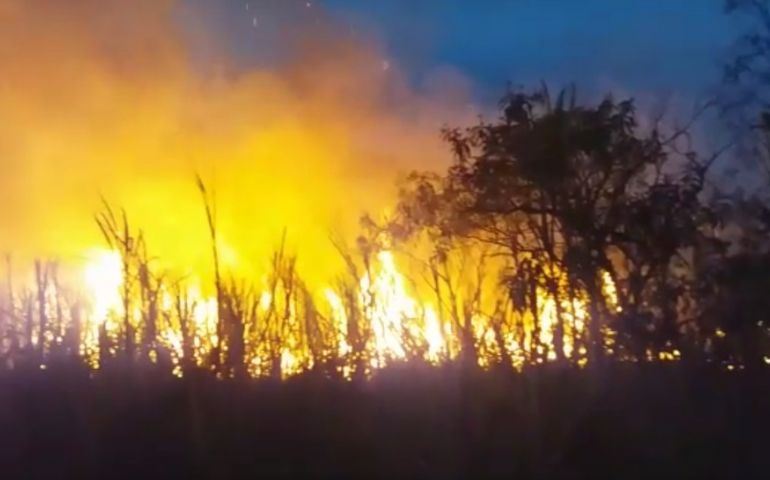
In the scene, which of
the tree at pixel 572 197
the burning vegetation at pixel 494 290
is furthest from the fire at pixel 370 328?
the tree at pixel 572 197

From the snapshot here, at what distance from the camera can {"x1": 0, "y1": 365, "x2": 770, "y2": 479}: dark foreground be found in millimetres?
12281

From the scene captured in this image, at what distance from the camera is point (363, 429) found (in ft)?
43.4

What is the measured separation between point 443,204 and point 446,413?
12749 millimetres

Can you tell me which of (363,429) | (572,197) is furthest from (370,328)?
(572,197)

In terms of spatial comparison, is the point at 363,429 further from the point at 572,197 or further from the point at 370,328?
the point at 572,197

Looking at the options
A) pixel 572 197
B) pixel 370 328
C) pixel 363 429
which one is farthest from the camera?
pixel 572 197

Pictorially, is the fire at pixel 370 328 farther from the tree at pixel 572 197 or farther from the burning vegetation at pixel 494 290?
the tree at pixel 572 197

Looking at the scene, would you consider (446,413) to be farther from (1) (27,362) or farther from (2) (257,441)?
(1) (27,362)

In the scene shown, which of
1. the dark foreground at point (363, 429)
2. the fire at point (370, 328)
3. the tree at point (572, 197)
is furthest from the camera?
the tree at point (572, 197)

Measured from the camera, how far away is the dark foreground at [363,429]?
12281 millimetres

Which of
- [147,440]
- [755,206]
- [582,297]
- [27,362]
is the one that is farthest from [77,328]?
[755,206]

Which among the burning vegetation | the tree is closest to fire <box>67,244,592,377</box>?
the burning vegetation

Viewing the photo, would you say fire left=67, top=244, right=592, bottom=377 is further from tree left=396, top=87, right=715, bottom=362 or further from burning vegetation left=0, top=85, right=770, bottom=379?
tree left=396, top=87, right=715, bottom=362

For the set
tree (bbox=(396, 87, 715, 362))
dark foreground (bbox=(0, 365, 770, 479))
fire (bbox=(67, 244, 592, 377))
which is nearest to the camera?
dark foreground (bbox=(0, 365, 770, 479))
